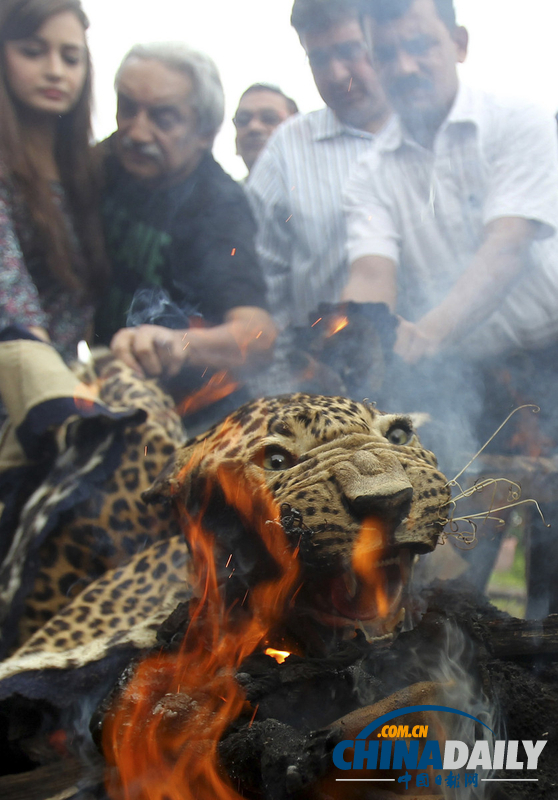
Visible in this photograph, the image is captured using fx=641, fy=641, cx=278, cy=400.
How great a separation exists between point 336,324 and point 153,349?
91 cm

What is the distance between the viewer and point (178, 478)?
2168 millimetres

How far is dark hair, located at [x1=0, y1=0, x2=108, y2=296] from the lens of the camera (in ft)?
10.3

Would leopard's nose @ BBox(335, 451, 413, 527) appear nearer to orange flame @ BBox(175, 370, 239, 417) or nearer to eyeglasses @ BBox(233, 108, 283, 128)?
orange flame @ BBox(175, 370, 239, 417)

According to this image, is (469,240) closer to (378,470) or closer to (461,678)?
(378,470)

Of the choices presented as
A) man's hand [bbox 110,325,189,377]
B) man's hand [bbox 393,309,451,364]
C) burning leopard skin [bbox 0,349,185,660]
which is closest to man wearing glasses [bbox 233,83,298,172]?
man's hand [bbox 110,325,189,377]

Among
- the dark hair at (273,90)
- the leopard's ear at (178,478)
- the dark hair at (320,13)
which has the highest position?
the dark hair at (320,13)

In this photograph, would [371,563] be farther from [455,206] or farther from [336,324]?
[455,206]

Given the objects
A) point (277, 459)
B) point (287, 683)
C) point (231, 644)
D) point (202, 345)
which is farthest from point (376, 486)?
point (202, 345)

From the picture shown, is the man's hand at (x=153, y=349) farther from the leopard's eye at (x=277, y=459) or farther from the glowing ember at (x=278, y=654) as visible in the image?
the glowing ember at (x=278, y=654)

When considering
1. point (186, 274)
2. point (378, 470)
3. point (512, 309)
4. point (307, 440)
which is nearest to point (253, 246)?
point (186, 274)

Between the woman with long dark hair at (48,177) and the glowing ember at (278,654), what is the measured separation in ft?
6.25

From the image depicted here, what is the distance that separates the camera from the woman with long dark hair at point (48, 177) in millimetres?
3145

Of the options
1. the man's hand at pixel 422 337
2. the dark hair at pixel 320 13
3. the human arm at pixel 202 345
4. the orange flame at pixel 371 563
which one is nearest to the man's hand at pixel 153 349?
the human arm at pixel 202 345

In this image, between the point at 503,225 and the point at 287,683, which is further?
the point at 503,225
